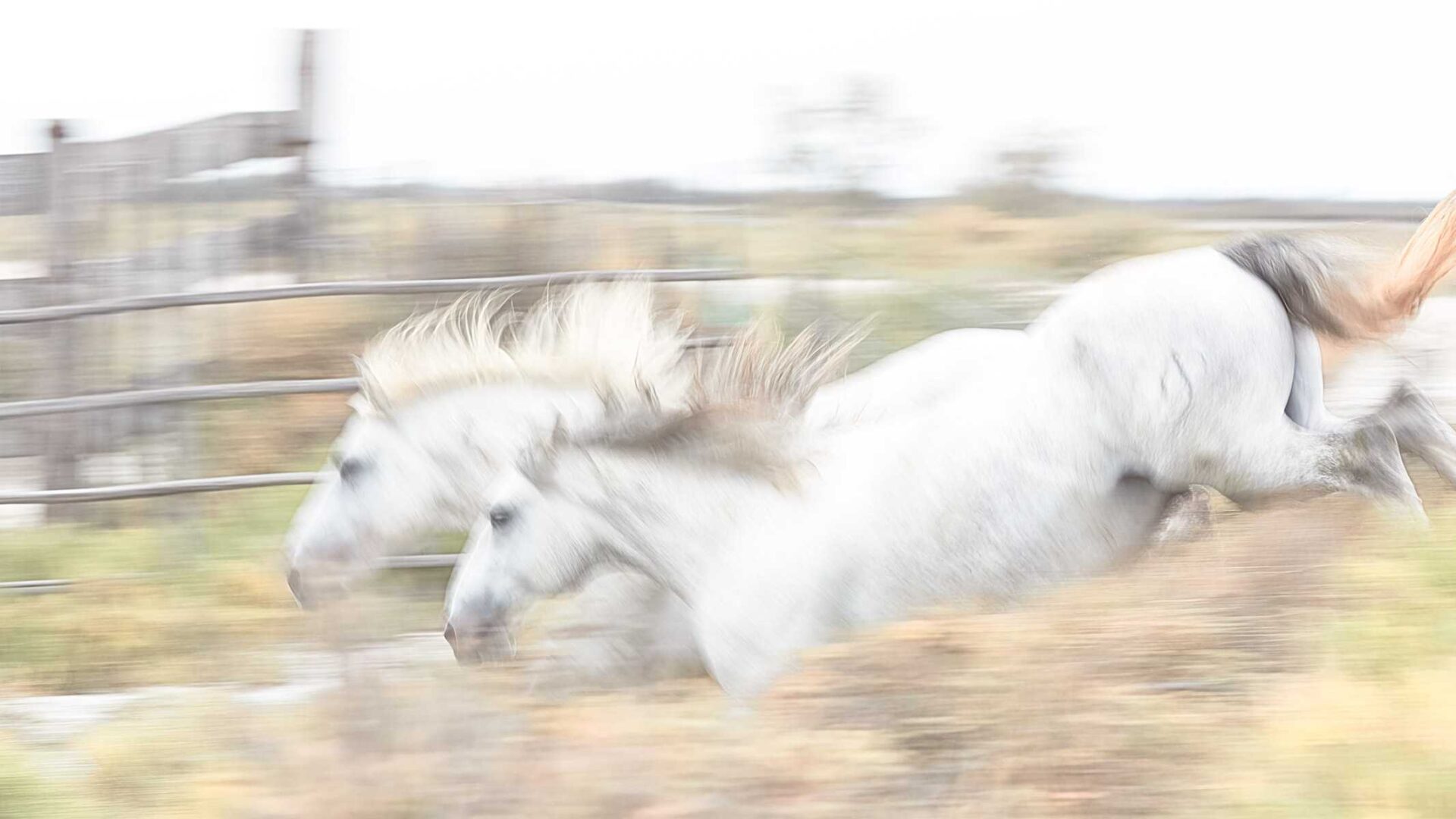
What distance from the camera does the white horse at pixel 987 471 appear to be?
3.58 meters

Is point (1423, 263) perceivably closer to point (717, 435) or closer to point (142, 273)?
point (717, 435)

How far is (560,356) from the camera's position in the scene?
14.5 ft

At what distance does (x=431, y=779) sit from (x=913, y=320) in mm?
4765

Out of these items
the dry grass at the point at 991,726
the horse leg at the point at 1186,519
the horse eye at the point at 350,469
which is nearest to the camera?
the dry grass at the point at 991,726

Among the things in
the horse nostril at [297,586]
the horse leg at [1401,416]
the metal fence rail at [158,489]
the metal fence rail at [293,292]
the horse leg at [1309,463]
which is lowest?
the metal fence rail at [158,489]

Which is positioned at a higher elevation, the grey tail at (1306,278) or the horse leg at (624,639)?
the grey tail at (1306,278)

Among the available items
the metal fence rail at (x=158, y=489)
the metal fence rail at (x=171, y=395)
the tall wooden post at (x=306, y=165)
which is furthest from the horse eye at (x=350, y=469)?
the tall wooden post at (x=306, y=165)

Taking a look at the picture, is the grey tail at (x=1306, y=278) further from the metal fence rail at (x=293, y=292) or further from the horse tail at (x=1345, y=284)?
the metal fence rail at (x=293, y=292)

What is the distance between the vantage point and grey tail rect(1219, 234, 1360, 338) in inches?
147

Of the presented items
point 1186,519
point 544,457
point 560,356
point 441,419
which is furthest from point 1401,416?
point 441,419

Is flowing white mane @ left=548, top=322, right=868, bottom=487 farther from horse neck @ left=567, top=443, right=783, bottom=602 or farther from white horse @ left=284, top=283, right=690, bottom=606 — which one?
white horse @ left=284, top=283, right=690, bottom=606

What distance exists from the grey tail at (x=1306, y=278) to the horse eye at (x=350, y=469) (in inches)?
104

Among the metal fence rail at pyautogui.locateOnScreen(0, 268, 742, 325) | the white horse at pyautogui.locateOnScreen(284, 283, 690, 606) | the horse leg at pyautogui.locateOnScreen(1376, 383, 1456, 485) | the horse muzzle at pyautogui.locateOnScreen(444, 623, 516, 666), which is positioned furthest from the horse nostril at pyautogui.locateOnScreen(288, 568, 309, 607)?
the horse leg at pyautogui.locateOnScreen(1376, 383, 1456, 485)

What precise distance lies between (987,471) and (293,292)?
3364 mm
